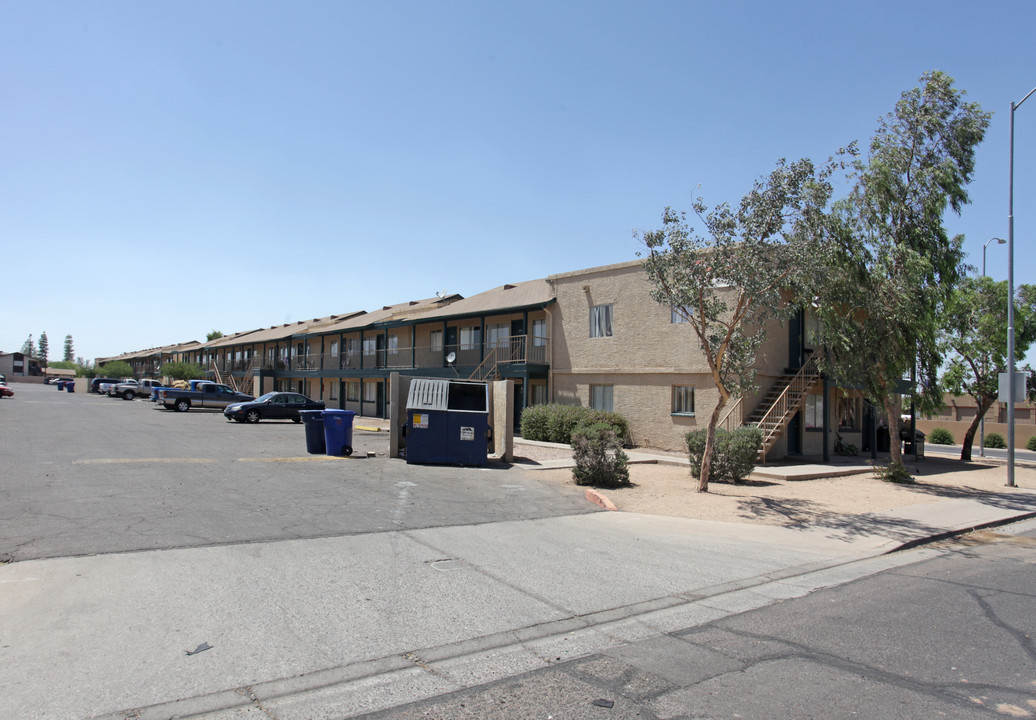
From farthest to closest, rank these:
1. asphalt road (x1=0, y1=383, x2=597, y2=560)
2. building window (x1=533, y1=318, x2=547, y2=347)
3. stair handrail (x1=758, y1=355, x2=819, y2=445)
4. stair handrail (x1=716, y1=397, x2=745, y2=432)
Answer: building window (x1=533, y1=318, x2=547, y2=347), stair handrail (x1=716, y1=397, x2=745, y2=432), stair handrail (x1=758, y1=355, x2=819, y2=445), asphalt road (x1=0, y1=383, x2=597, y2=560)

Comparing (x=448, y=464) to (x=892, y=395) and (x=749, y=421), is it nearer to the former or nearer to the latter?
(x=749, y=421)

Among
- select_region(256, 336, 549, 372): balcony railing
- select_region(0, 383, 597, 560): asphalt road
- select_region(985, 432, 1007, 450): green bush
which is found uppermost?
select_region(256, 336, 549, 372): balcony railing

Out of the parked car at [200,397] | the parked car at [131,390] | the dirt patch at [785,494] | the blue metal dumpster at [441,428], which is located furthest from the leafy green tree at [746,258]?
the parked car at [131,390]

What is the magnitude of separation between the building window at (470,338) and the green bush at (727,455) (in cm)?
1664

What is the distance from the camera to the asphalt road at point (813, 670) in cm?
405

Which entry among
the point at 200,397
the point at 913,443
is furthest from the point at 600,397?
the point at 200,397

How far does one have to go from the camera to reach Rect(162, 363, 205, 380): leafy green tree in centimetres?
6107

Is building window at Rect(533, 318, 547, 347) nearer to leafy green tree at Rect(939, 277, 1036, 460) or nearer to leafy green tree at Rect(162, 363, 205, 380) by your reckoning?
leafy green tree at Rect(939, 277, 1036, 460)

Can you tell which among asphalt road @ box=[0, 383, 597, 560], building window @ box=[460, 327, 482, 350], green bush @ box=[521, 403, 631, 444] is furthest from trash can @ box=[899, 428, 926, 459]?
building window @ box=[460, 327, 482, 350]

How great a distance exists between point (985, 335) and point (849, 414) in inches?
223

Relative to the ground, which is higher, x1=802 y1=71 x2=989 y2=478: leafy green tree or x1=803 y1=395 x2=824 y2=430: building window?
x1=802 y1=71 x2=989 y2=478: leafy green tree

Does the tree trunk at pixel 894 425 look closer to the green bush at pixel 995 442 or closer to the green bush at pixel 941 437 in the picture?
the green bush at pixel 941 437

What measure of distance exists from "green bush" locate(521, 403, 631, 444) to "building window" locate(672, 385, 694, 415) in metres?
1.79

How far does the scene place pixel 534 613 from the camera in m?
5.88
